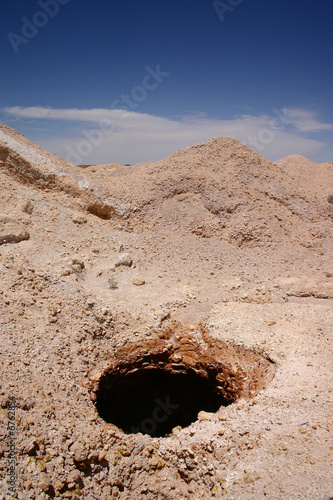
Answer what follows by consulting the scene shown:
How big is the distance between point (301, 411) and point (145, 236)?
856 centimetres

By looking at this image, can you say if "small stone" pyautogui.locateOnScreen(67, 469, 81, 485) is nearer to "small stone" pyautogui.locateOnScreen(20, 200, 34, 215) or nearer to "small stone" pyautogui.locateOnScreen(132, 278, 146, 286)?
"small stone" pyautogui.locateOnScreen(132, 278, 146, 286)

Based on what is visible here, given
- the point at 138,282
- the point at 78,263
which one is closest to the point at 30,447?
the point at 138,282

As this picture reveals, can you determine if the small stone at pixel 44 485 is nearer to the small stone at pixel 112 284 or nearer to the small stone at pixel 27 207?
the small stone at pixel 112 284

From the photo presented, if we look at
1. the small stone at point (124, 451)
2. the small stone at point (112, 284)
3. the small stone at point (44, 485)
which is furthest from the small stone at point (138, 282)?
the small stone at point (44, 485)

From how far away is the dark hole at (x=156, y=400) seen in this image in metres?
7.22

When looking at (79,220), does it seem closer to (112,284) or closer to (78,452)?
(112,284)

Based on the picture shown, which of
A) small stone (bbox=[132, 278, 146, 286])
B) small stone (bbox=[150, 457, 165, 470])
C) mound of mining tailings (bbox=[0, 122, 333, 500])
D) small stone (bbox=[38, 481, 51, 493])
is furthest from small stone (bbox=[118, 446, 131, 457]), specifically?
small stone (bbox=[132, 278, 146, 286])

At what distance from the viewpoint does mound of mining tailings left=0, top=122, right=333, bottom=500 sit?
4418 mm

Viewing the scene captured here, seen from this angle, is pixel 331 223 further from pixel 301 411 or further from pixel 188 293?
pixel 301 411

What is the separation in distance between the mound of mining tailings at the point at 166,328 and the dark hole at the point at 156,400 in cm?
4

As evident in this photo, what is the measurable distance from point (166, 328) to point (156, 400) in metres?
1.75

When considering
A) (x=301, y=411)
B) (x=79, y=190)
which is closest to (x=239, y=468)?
(x=301, y=411)

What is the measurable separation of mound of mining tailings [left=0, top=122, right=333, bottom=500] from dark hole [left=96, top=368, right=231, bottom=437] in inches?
1.5

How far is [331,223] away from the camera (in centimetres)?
1400
